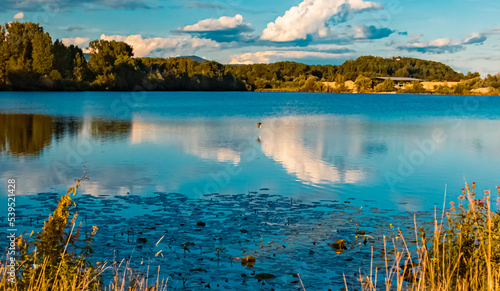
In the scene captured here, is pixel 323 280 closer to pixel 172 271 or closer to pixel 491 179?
pixel 172 271

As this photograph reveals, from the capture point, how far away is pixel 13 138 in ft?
136

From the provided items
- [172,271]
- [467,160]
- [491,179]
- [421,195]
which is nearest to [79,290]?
[172,271]

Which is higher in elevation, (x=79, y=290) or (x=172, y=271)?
(x=79, y=290)

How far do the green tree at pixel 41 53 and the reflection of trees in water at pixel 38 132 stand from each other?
407 ft

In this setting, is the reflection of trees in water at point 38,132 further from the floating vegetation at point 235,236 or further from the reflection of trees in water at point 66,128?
the floating vegetation at point 235,236

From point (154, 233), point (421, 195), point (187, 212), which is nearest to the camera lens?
point (154, 233)

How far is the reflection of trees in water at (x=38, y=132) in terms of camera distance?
3625 centimetres

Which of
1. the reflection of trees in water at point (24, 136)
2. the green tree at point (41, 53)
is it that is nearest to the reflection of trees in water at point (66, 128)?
the reflection of trees in water at point (24, 136)

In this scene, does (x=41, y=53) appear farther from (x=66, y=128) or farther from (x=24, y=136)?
(x=24, y=136)

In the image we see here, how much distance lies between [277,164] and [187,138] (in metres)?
17.1

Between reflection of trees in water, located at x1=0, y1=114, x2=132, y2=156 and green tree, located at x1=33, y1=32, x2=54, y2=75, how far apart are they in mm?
123927

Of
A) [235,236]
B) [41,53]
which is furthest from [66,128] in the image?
[41,53]

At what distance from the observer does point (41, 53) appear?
174m

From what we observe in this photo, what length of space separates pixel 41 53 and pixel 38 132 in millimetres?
139838
